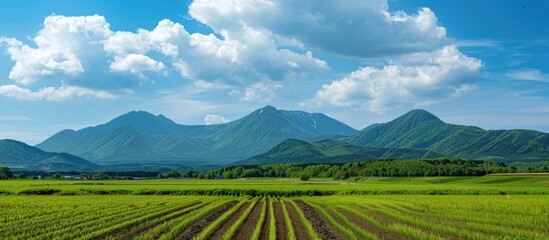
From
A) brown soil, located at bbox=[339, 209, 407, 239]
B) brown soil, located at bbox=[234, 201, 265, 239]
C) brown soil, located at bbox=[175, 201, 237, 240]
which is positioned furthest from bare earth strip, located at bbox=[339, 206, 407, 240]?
brown soil, located at bbox=[175, 201, 237, 240]

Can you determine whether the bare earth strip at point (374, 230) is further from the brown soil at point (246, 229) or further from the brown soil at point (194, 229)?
the brown soil at point (194, 229)

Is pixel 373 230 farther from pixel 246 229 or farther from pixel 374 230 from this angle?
pixel 246 229

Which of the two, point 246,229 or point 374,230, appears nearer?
point 374,230

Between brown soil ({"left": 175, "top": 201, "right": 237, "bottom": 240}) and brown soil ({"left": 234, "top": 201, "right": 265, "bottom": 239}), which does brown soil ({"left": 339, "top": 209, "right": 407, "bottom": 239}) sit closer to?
brown soil ({"left": 234, "top": 201, "right": 265, "bottom": 239})

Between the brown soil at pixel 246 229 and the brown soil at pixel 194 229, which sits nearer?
the brown soil at pixel 194 229

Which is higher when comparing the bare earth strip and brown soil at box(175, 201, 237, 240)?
brown soil at box(175, 201, 237, 240)

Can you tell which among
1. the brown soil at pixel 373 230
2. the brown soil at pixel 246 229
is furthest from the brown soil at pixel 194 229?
the brown soil at pixel 373 230

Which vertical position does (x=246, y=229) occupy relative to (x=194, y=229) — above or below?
below

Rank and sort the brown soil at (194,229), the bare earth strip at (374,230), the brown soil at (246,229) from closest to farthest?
1. the bare earth strip at (374,230)
2. the brown soil at (194,229)
3. the brown soil at (246,229)

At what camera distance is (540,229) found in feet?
96.4

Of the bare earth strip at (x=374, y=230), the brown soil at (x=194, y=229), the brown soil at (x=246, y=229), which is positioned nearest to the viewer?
the bare earth strip at (x=374, y=230)

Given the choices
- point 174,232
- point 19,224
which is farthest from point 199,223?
point 19,224

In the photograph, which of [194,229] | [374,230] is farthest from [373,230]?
[194,229]

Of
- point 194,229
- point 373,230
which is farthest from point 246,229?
point 373,230
